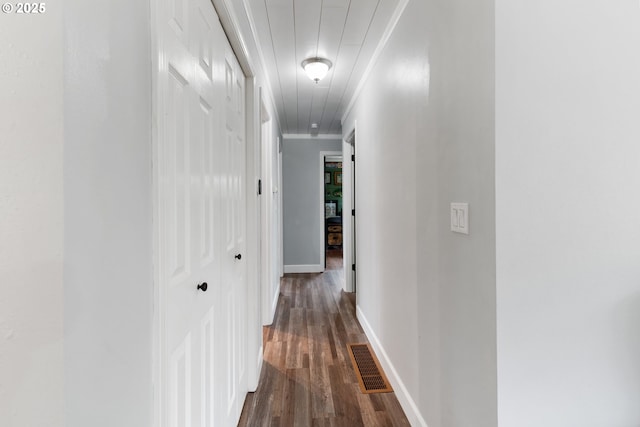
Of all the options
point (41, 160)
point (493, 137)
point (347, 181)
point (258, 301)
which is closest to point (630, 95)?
point (493, 137)

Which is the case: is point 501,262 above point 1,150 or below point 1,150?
below

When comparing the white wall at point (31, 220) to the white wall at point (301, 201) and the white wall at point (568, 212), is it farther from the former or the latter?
the white wall at point (301, 201)

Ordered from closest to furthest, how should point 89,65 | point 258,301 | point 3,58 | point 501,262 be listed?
point 3,58 → point 89,65 → point 501,262 → point 258,301

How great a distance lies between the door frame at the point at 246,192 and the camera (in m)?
0.72

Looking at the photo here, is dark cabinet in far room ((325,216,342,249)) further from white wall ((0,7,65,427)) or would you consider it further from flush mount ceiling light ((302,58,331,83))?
white wall ((0,7,65,427))

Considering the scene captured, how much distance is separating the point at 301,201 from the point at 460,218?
166 inches

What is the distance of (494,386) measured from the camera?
1.01 meters

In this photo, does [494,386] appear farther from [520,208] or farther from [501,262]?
[520,208]

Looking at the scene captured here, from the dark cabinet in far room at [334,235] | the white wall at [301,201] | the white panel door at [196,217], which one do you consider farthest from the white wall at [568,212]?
the dark cabinet in far room at [334,235]

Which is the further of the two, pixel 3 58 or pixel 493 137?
pixel 493 137

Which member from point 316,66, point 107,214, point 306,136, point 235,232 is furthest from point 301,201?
point 107,214

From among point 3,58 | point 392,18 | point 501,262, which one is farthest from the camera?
point 392,18

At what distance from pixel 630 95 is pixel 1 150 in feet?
5.18

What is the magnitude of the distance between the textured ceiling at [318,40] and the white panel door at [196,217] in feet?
1.89
